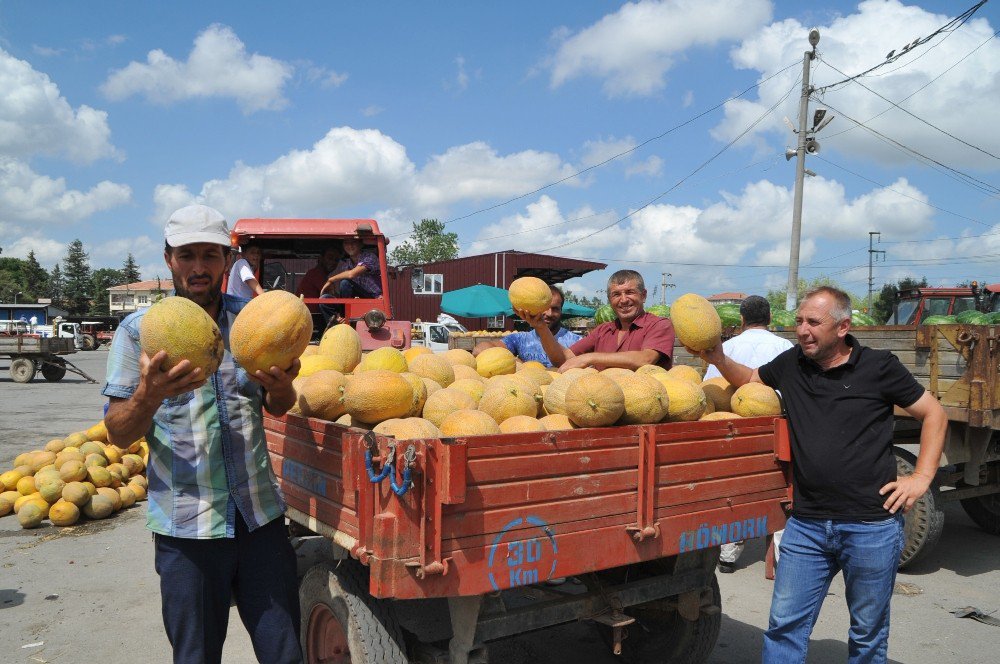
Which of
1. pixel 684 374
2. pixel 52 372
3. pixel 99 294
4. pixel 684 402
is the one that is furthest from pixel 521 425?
pixel 99 294

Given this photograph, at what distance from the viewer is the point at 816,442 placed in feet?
10.8

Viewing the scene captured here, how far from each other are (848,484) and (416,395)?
2044mm

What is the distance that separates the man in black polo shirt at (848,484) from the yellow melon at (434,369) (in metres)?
2.00

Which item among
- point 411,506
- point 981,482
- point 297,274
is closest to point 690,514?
point 411,506

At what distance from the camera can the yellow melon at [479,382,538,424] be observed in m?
3.53

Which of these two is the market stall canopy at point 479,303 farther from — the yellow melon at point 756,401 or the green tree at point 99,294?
the green tree at point 99,294

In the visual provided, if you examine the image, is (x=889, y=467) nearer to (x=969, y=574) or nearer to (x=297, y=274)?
(x=969, y=574)

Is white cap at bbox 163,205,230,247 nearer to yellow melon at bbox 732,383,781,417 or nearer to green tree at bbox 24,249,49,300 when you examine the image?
yellow melon at bbox 732,383,781,417

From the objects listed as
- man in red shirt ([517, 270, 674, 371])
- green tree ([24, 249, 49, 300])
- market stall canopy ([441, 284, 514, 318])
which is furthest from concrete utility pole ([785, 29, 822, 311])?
green tree ([24, 249, 49, 300])

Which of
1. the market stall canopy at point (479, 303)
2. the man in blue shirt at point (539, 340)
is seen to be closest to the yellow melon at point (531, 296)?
the man in blue shirt at point (539, 340)

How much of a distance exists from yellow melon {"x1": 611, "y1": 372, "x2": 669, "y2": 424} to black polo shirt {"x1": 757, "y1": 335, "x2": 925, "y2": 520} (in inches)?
27.9

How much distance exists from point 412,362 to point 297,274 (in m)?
4.60

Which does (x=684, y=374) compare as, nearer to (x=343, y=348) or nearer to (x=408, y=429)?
(x=408, y=429)

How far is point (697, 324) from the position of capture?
12.2ft
